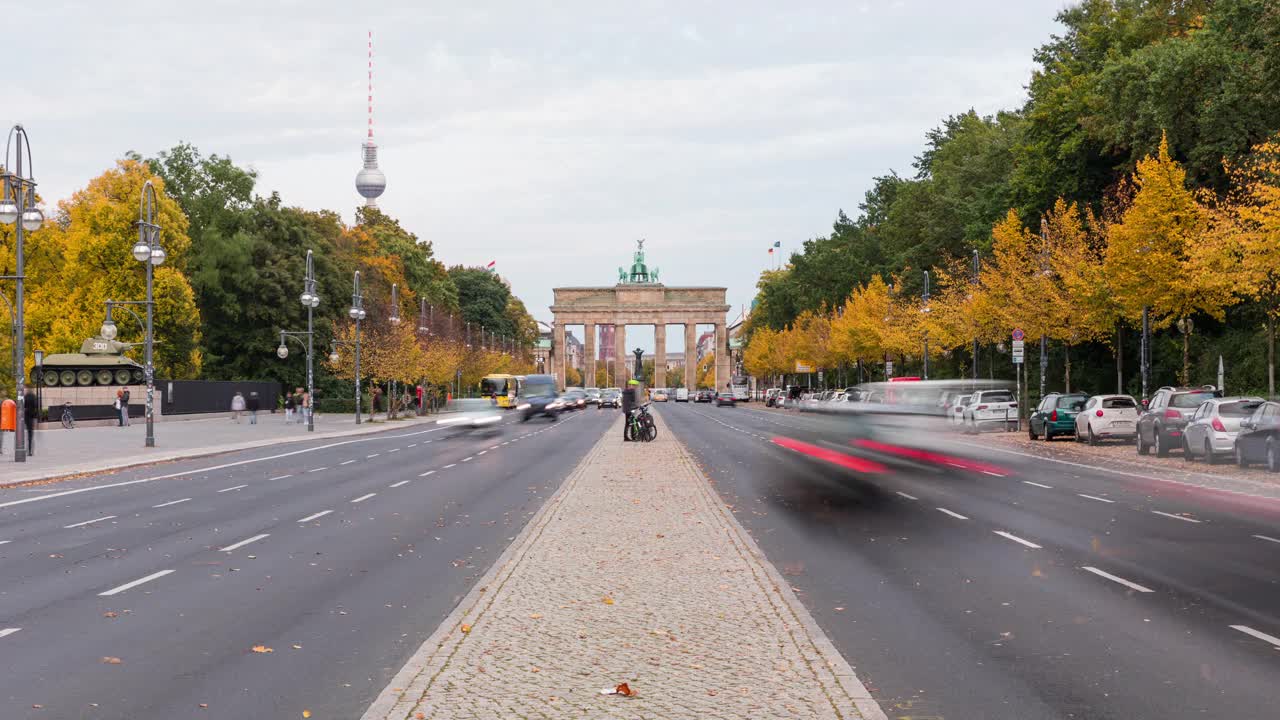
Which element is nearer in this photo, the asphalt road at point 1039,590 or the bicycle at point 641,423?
the asphalt road at point 1039,590

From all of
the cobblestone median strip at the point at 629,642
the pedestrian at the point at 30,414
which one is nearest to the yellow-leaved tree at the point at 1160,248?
the cobblestone median strip at the point at 629,642

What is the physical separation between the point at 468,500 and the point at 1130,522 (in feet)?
32.4

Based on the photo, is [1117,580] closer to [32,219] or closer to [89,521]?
[89,521]

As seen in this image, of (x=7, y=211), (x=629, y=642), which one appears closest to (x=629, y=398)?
(x=7, y=211)

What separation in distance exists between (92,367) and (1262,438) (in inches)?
2030

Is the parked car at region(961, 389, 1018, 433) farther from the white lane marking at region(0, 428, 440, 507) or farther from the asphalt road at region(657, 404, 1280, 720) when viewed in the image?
the asphalt road at region(657, 404, 1280, 720)

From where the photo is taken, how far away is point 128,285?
67500 mm

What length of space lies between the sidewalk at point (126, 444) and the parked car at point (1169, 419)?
81.8ft

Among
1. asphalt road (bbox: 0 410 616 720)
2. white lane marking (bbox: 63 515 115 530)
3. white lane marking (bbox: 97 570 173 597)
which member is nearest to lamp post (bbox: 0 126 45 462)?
asphalt road (bbox: 0 410 616 720)

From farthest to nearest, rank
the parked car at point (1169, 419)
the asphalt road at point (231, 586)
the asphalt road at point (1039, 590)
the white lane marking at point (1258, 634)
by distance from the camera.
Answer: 1. the parked car at point (1169, 419)
2. the white lane marking at point (1258, 634)
3. the asphalt road at point (231, 586)
4. the asphalt road at point (1039, 590)

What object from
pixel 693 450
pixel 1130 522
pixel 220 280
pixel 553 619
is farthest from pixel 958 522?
pixel 220 280

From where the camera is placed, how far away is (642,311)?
162 meters

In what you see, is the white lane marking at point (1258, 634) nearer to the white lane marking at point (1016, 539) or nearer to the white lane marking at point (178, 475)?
the white lane marking at point (1016, 539)

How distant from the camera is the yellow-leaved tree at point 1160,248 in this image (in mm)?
35500
